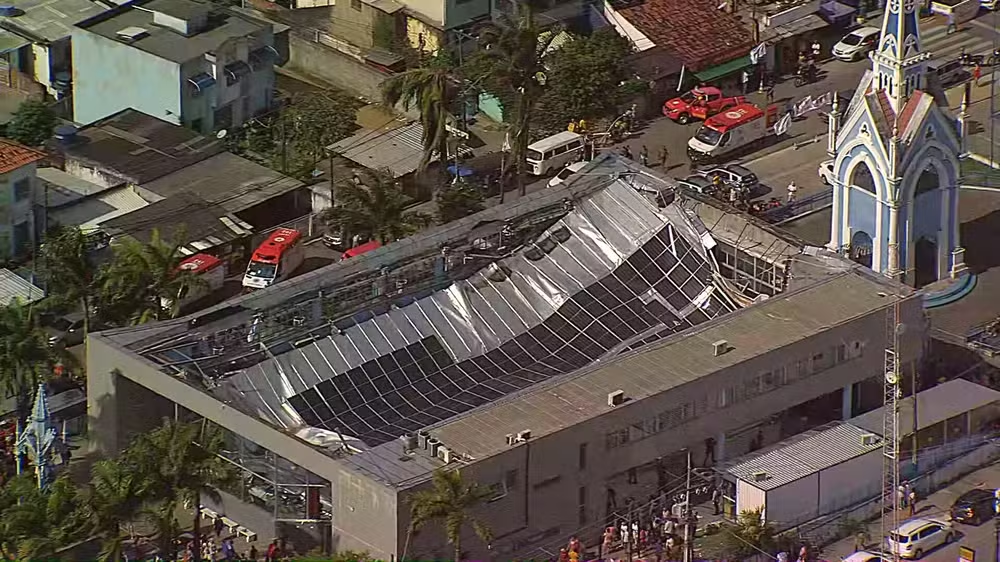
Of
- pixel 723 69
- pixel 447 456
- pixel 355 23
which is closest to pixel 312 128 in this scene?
pixel 355 23

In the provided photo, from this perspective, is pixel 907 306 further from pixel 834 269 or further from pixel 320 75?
pixel 320 75

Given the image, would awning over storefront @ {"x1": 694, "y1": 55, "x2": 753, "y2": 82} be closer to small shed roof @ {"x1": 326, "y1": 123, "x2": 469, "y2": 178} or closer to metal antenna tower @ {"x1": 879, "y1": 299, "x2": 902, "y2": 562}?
small shed roof @ {"x1": 326, "y1": 123, "x2": 469, "y2": 178}

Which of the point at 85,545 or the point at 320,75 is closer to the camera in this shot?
the point at 85,545

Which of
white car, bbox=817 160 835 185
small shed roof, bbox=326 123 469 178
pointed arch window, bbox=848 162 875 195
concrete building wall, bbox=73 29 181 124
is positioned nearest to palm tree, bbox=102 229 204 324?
small shed roof, bbox=326 123 469 178


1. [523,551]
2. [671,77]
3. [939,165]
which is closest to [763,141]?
[671,77]

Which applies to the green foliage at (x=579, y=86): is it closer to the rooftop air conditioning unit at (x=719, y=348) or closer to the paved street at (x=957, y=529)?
the rooftop air conditioning unit at (x=719, y=348)

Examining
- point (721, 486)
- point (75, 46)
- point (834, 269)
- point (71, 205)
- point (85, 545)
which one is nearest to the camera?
point (85, 545)

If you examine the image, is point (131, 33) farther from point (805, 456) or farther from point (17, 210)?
point (805, 456)
